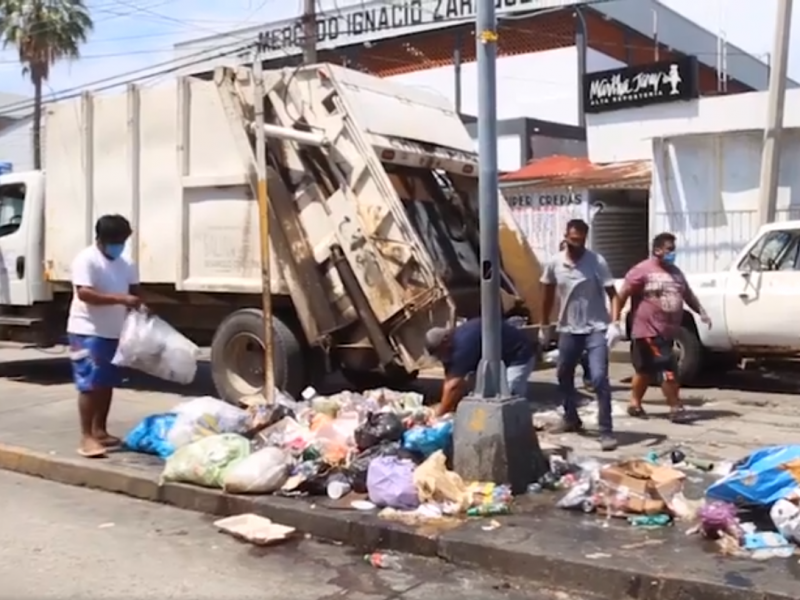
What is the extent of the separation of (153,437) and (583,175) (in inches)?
441

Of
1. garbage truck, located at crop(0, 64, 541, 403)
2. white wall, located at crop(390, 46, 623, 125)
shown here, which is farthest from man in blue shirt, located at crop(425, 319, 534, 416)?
white wall, located at crop(390, 46, 623, 125)

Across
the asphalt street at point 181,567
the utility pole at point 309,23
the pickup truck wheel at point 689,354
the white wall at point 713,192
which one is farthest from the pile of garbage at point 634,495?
the utility pole at point 309,23

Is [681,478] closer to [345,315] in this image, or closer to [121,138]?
[345,315]

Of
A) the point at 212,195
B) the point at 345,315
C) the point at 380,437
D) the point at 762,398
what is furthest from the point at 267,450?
the point at 762,398

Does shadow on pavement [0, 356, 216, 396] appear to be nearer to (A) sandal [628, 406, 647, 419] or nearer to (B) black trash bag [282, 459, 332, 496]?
(B) black trash bag [282, 459, 332, 496]

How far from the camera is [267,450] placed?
6418 millimetres

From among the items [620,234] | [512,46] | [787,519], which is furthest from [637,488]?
[512,46]

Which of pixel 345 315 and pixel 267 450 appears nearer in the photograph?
pixel 267 450

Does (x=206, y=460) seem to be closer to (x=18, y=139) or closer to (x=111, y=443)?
(x=111, y=443)

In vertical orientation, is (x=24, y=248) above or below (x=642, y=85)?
below

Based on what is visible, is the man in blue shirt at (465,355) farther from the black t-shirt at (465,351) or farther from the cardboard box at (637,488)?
the cardboard box at (637,488)

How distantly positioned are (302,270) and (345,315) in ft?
1.69

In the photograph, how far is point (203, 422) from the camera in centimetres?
723

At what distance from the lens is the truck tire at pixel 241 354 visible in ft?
29.5
